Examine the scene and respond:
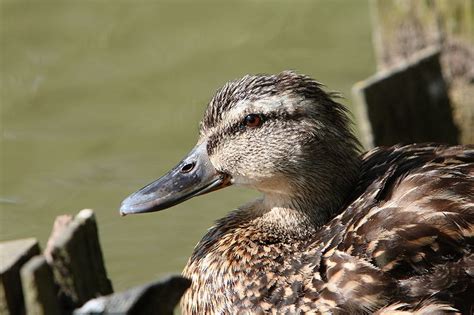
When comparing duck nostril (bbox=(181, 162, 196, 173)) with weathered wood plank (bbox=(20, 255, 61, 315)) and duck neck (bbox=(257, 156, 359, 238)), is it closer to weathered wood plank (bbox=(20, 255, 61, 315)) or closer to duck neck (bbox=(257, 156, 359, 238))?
duck neck (bbox=(257, 156, 359, 238))

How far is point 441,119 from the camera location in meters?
7.54

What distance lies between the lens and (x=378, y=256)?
4766 millimetres

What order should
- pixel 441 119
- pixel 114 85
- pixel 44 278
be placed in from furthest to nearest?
1. pixel 114 85
2. pixel 441 119
3. pixel 44 278

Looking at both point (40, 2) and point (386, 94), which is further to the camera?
point (40, 2)

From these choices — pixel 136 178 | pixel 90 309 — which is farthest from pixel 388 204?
pixel 136 178

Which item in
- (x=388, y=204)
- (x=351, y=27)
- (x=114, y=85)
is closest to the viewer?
(x=388, y=204)

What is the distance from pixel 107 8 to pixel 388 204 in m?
7.08

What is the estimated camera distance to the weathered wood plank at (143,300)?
3.76 m

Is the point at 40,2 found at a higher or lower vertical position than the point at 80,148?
higher

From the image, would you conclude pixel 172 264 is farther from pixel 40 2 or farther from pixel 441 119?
pixel 40 2

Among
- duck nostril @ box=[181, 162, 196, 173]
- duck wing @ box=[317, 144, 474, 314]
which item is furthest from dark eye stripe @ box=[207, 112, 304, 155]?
duck wing @ box=[317, 144, 474, 314]

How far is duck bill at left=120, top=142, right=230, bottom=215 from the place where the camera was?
557cm

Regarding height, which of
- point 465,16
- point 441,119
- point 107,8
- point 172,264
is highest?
point 107,8

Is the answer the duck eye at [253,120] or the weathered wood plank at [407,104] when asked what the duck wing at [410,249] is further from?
the weathered wood plank at [407,104]
